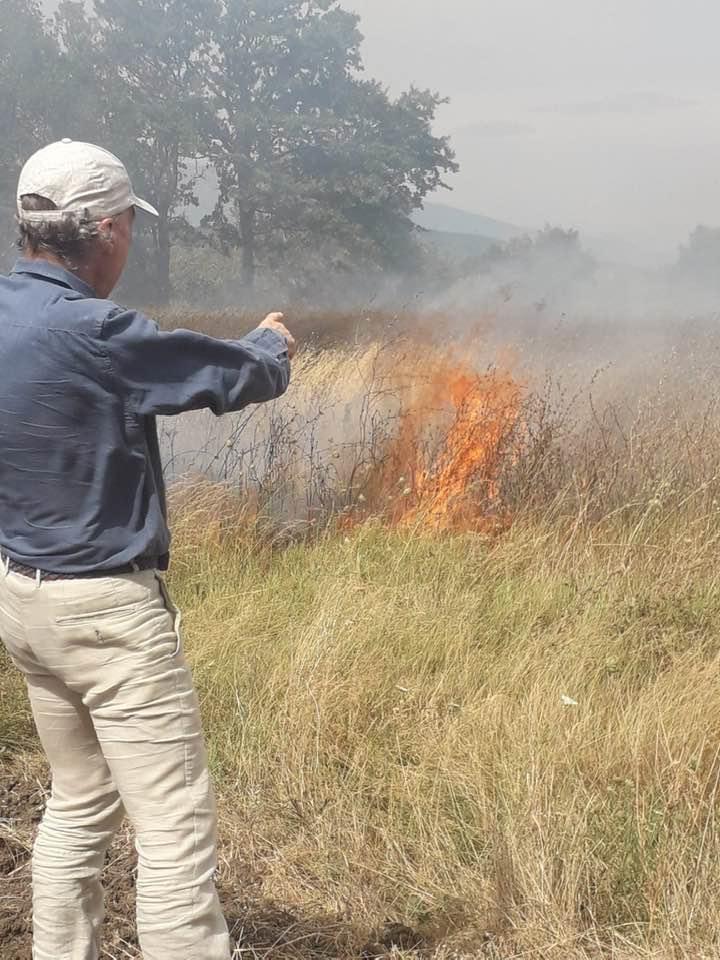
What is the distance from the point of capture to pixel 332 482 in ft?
20.6

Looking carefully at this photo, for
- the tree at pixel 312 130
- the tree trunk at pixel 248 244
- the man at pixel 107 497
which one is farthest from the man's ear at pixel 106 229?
the tree trunk at pixel 248 244

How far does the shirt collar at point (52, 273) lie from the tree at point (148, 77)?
1270 centimetres

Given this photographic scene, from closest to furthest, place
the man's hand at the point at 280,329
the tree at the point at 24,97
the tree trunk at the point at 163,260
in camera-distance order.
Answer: the man's hand at the point at 280,329 → the tree at the point at 24,97 → the tree trunk at the point at 163,260

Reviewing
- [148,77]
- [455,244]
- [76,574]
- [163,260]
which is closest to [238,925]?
[76,574]

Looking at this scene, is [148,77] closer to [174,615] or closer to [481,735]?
[481,735]

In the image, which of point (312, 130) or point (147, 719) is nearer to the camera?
point (147, 719)

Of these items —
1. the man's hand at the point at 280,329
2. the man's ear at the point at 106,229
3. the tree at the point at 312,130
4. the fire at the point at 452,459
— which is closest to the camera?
the man's ear at the point at 106,229

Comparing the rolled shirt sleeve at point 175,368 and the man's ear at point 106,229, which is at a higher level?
the man's ear at point 106,229

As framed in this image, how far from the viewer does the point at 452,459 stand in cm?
604

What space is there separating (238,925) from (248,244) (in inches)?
679

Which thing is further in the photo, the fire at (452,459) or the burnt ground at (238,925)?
the fire at (452,459)

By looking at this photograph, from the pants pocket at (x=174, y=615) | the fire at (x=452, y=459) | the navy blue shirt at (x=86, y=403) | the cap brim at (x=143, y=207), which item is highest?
the cap brim at (x=143, y=207)

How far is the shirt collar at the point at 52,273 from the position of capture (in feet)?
6.04

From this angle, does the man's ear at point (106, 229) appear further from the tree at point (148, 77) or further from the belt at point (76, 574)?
the tree at point (148, 77)
